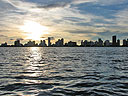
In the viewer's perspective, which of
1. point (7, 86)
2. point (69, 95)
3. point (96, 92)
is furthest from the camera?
point (7, 86)

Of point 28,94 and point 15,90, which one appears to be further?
point 15,90

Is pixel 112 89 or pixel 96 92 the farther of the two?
pixel 112 89

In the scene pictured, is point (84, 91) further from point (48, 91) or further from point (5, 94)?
point (5, 94)

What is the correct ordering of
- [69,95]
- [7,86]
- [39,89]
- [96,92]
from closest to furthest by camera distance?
1. [69,95]
2. [96,92]
3. [39,89]
4. [7,86]

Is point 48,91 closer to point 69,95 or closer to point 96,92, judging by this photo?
point 69,95

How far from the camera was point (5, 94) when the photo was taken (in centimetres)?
1394

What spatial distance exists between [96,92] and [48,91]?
450 centimetres

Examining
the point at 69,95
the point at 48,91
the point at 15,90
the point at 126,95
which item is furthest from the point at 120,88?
the point at 15,90

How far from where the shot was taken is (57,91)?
1472 cm

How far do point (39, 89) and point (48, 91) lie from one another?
1.25 meters

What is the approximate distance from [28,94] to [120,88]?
30.4ft

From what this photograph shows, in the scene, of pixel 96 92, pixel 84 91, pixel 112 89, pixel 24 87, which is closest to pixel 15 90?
pixel 24 87

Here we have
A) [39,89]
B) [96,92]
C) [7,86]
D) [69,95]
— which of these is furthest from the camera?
[7,86]

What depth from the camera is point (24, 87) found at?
16.3 metres
